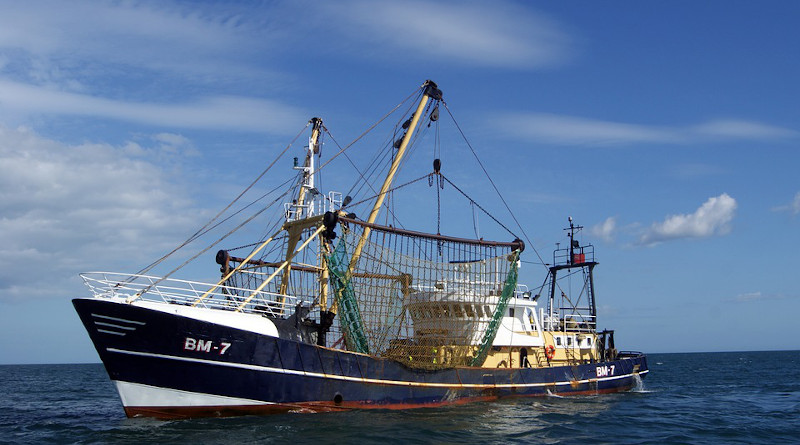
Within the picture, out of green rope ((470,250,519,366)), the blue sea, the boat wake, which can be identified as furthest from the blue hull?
the boat wake

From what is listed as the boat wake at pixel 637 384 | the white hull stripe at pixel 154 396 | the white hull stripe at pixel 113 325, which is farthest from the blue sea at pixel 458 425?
the boat wake at pixel 637 384

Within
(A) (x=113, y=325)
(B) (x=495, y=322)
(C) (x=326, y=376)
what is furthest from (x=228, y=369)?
(B) (x=495, y=322)

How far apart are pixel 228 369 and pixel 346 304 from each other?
489cm

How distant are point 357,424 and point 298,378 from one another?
2773 millimetres

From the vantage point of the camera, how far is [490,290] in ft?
94.0

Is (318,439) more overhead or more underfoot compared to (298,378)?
more underfoot

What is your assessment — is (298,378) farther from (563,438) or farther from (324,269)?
(563,438)

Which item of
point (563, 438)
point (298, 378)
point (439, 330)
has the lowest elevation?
point (563, 438)

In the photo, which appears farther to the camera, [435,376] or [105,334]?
[435,376]

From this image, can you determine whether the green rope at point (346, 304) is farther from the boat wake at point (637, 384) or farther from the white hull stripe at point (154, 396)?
the boat wake at point (637, 384)

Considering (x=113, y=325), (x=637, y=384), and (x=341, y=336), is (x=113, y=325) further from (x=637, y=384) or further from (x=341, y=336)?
(x=637, y=384)

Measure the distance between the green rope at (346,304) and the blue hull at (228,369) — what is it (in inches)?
37.1

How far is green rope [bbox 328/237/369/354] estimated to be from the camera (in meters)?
24.0

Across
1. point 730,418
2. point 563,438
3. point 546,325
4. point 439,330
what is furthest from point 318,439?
point 546,325
